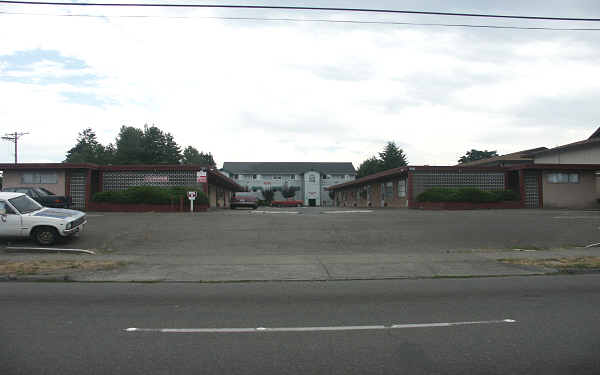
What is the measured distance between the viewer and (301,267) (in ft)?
35.0

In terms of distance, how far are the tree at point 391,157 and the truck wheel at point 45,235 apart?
72.7m

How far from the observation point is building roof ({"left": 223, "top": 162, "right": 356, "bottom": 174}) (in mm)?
80688

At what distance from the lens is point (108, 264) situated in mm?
10703

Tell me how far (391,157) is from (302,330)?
262ft

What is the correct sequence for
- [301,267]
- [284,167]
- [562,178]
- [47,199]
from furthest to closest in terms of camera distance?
[284,167], [562,178], [47,199], [301,267]

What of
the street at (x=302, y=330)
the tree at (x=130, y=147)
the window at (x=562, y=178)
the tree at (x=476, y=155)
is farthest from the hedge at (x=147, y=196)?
the tree at (x=476, y=155)

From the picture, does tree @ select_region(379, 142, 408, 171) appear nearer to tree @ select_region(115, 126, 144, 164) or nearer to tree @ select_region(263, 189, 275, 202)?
tree @ select_region(263, 189, 275, 202)

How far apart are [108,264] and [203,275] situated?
2781 mm

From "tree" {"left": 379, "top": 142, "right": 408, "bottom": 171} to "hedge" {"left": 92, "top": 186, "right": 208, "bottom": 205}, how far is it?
200ft

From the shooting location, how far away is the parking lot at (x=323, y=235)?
13.7 metres

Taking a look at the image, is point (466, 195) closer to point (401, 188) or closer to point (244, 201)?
point (401, 188)


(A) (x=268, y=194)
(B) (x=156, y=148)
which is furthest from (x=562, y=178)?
(B) (x=156, y=148)

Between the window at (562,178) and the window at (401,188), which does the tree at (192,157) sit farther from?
the window at (562,178)

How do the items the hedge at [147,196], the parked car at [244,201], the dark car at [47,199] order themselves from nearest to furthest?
the dark car at [47,199] → the hedge at [147,196] → the parked car at [244,201]
